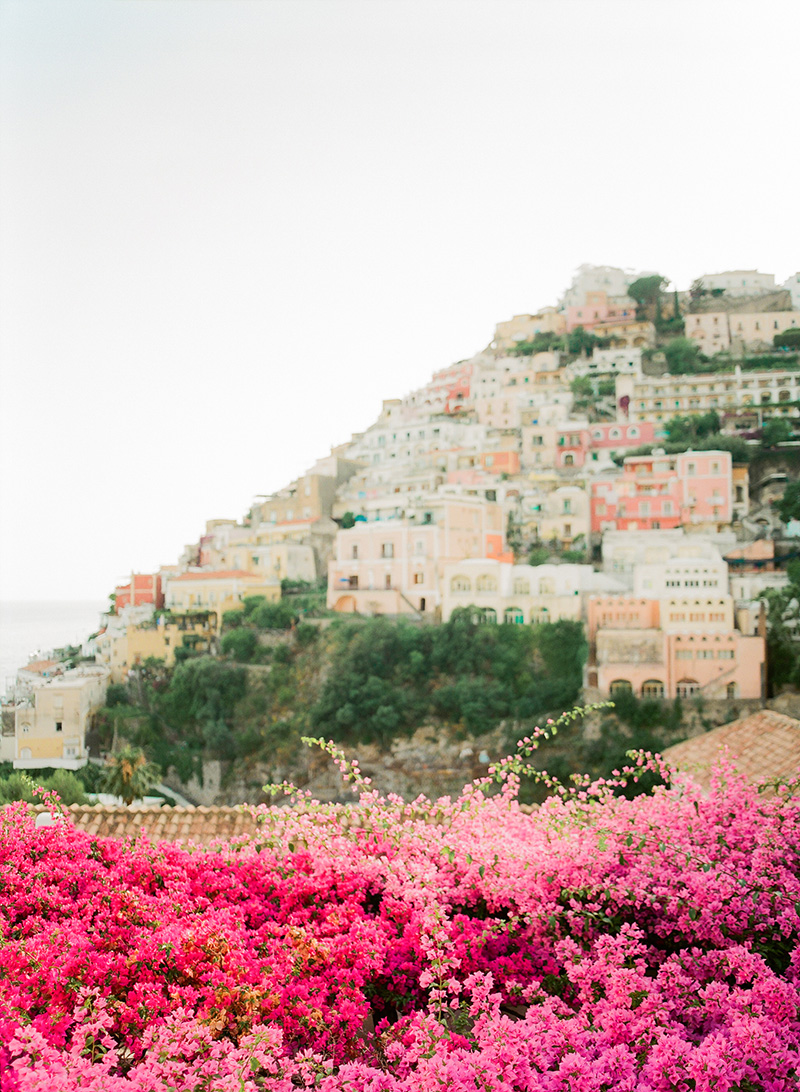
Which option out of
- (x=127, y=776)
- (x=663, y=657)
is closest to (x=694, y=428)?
(x=663, y=657)

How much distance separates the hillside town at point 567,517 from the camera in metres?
6.29

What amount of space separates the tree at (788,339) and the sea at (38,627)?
728 cm

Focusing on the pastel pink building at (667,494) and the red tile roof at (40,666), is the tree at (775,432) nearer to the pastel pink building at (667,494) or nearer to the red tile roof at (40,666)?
the pastel pink building at (667,494)

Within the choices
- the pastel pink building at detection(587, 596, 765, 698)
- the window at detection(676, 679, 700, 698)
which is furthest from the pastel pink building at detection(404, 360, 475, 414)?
the window at detection(676, 679, 700, 698)

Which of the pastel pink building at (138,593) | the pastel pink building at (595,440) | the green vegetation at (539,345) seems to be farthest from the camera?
the green vegetation at (539,345)

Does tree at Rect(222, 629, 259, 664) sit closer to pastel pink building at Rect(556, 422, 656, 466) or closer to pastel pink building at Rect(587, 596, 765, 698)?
pastel pink building at Rect(587, 596, 765, 698)

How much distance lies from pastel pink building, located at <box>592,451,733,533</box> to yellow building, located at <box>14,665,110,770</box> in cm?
482

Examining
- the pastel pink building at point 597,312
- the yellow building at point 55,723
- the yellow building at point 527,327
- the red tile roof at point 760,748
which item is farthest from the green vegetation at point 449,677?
the pastel pink building at point 597,312

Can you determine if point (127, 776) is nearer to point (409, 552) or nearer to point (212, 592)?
point (212, 592)

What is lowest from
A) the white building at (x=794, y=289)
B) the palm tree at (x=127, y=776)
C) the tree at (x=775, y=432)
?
the palm tree at (x=127, y=776)

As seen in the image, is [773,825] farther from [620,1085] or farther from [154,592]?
[154,592]

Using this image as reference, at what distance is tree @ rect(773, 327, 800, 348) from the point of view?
798 cm

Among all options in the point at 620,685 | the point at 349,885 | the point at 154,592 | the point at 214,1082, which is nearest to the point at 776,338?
the point at 620,685

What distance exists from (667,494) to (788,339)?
95.5 inches
